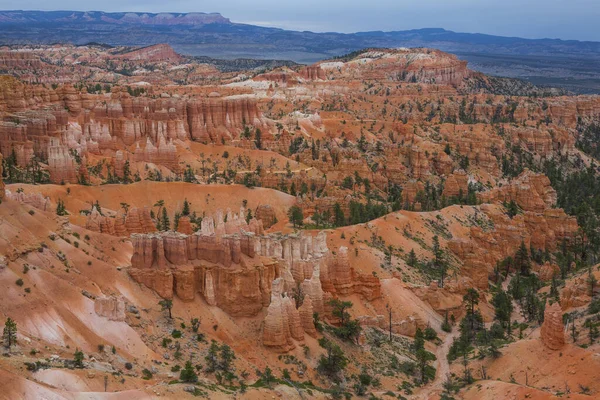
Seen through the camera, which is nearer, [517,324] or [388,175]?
[517,324]

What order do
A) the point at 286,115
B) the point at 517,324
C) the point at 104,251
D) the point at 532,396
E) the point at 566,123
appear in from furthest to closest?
the point at 566,123, the point at 286,115, the point at 517,324, the point at 104,251, the point at 532,396

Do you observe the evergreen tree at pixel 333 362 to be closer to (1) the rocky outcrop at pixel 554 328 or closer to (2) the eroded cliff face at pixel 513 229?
(1) the rocky outcrop at pixel 554 328

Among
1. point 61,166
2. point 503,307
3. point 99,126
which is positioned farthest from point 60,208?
point 99,126

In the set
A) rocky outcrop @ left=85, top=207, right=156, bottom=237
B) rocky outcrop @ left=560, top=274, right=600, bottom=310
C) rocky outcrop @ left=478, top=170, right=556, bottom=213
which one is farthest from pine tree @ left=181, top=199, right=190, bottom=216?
rocky outcrop @ left=478, top=170, right=556, bottom=213

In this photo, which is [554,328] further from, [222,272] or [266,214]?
[266,214]

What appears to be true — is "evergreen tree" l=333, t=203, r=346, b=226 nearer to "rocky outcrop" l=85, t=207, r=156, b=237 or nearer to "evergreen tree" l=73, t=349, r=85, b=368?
"rocky outcrop" l=85, t=207, r=156, b=237

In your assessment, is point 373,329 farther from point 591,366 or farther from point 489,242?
point 489,242

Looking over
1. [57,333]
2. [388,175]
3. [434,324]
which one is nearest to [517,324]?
[434,324]
